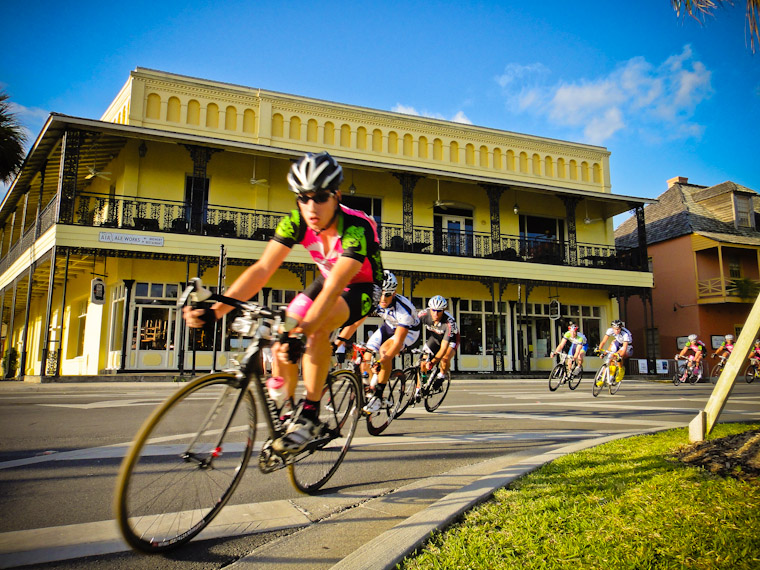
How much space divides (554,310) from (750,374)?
9553mm

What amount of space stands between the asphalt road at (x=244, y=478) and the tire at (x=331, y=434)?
0.44ft

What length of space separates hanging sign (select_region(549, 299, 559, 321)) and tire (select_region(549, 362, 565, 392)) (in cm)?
1186

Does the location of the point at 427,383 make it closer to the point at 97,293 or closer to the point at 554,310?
the point at 97,293

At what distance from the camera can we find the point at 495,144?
2759cm

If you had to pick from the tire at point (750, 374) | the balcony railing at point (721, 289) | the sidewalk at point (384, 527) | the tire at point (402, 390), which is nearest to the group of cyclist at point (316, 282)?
the sidewalk at point (384, 527)

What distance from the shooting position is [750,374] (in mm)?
25766

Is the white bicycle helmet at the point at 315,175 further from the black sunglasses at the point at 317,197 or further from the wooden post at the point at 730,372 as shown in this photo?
the wooden post at the point at 730,372

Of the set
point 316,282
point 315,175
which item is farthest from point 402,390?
point 315,175

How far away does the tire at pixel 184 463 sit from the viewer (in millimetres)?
2363

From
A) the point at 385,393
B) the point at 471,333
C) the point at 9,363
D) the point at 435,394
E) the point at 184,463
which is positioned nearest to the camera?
the point at 184,463

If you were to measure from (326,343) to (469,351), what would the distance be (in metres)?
22.0

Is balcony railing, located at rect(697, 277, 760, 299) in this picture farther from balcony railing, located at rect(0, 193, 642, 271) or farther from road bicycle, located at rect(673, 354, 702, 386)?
road bicycle, located at rect(673, 354, 702, 386)

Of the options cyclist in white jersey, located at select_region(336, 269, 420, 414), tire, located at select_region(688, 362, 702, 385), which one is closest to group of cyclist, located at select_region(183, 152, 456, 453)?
cyclist in white jersey, located at select_region(336, 269, 420, 414)

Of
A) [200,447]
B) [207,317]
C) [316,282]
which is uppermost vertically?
[316,282]
